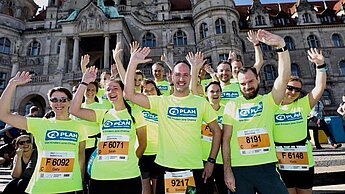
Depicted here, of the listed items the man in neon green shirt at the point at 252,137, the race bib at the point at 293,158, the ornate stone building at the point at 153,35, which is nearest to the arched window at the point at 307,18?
the ornate stone building at the point at 153,35

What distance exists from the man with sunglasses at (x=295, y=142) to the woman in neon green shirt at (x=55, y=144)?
2.68 m

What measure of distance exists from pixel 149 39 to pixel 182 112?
25.4 metres

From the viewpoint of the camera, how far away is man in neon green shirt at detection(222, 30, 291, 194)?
2.69 meters

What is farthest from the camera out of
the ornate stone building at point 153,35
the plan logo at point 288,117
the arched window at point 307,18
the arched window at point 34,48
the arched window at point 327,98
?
the arched window at point 307,18

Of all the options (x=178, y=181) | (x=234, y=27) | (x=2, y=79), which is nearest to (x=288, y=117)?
(x=178, y=181)

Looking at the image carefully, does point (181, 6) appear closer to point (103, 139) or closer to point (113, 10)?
point (113, 10)

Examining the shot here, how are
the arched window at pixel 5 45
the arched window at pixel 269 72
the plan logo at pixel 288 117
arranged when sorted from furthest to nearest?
the arched window at pixel 269 72 < the arched window at pixel 5 45 < the plan logo at pixel 288 117

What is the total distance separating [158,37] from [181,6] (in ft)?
22.0

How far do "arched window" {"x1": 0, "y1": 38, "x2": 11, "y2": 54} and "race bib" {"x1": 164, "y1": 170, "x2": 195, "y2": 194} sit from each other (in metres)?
31.3

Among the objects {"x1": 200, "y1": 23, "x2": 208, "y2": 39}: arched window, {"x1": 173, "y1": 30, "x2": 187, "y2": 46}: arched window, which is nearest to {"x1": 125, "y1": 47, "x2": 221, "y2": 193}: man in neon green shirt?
{"x1": 200, "y1": 23, "x2": 208, "y2": 39}: arched window

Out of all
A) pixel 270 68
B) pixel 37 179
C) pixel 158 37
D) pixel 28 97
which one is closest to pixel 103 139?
pixel 37 179

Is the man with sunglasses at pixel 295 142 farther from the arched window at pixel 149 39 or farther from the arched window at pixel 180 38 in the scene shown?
the arched window at pixel 149 39

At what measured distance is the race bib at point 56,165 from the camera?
272cm

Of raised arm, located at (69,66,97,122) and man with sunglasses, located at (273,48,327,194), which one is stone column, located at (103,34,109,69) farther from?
man with sunglasses, located at (273,48,327,194)
